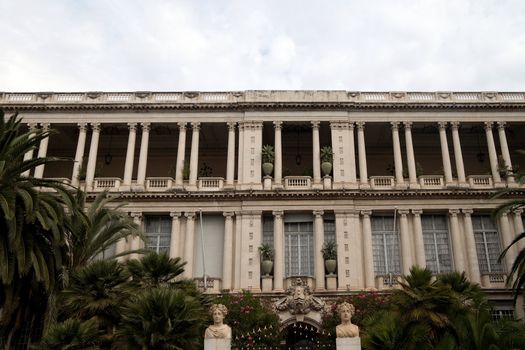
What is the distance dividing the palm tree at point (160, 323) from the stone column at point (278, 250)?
52.8 ft

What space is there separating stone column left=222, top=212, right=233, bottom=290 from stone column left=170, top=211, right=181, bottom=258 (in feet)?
10.1

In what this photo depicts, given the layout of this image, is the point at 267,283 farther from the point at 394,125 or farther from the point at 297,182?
the point at 394,125

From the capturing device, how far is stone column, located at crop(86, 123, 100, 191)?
38.1 meters

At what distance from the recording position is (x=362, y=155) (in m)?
38.9

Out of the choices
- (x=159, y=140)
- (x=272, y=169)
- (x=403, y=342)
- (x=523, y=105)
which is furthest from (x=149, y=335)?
(x=523, y=105)

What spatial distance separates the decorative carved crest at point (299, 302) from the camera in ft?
107

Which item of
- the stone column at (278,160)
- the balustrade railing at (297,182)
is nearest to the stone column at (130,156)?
the stone column at (278,160)

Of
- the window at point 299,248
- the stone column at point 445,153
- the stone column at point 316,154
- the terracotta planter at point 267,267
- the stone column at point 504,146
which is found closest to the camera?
the terracotta planter at point 267,267

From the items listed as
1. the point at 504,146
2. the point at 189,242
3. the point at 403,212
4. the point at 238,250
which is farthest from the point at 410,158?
the point at 189,242

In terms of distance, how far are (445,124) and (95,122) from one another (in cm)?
2493

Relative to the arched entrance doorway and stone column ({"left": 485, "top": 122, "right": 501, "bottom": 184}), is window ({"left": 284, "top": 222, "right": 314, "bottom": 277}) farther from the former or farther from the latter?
stone column ({"left": 485, "top": 122, "right": 501, "bottom": 184})

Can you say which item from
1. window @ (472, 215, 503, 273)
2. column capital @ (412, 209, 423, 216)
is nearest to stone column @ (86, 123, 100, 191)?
column capital @ (412, 209, 423, 216)

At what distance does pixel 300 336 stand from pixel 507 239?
48.7 ft

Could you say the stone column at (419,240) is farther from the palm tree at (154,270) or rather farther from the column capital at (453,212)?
the palm tree at (154,270)
